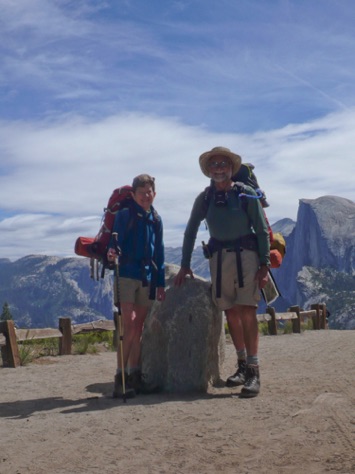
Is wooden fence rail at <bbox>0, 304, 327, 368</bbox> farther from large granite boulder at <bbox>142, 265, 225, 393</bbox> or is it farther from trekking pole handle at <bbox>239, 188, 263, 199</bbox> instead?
trekking pole handle at <bbox>239, 188, 263, 199</bbox>

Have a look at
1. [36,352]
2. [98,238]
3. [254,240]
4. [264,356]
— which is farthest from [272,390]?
[36,352]

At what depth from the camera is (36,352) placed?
11.1m

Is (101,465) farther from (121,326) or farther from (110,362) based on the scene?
(110,362)

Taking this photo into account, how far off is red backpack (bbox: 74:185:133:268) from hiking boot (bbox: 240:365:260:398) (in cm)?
194

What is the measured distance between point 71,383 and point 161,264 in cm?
221

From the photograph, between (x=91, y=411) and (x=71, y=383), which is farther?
(x=71, y=383)

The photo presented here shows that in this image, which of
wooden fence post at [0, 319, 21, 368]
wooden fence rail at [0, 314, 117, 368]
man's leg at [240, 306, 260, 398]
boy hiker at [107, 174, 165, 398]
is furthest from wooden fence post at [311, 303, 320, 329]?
boy hiker at [107, 174, 165, 398]

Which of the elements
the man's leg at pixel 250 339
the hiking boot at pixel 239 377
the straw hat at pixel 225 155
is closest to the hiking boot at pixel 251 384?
the man's leg at pixel 250 339

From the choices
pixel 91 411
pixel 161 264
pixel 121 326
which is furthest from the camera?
pixel 161 264

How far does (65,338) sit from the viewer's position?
11.0m

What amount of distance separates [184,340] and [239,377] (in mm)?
814

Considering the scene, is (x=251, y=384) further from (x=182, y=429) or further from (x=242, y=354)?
(x=182, y=429)

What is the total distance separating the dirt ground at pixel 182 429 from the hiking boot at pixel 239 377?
106 millimetres

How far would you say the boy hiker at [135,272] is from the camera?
6324 mm
